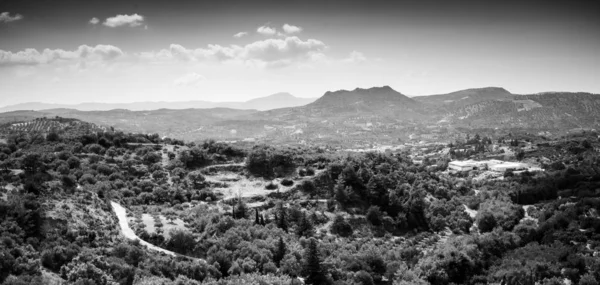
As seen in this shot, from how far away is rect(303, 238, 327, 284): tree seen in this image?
4022 centimetres

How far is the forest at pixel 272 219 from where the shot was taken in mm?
36094

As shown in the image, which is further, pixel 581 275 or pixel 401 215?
pixel 401 215

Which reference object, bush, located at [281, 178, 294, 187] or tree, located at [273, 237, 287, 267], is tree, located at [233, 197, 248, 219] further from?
tree, located at [273, 237, 287, 267]

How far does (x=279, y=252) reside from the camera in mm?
45656

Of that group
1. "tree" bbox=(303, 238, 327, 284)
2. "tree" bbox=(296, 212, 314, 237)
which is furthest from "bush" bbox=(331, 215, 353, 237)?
"tree" bbox=(303, 238, 327, 284)

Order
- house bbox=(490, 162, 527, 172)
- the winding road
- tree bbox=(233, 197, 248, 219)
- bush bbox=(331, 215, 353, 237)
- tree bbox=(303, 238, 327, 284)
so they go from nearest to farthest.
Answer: tree bbox=(303, 238, 327, 284) → the winding road → tree bbox=(233, 197, 248, 219) → bush bbox=(331, 215, 353, 237) → house bbox=(490, 162, 527, 172)

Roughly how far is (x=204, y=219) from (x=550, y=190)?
72.4m

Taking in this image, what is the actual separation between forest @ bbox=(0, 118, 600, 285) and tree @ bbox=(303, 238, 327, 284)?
0.15 m

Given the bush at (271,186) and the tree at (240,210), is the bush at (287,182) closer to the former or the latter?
the bush at (271,186)

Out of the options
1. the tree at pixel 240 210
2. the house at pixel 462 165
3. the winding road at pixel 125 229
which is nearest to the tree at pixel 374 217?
the tree at pixel 240 210

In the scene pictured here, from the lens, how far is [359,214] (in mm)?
64938

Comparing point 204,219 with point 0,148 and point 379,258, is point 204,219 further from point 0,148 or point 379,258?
point 0,148

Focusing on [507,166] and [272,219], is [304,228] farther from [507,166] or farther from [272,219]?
[507,166]

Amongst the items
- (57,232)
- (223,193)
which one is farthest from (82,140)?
(57,232)
